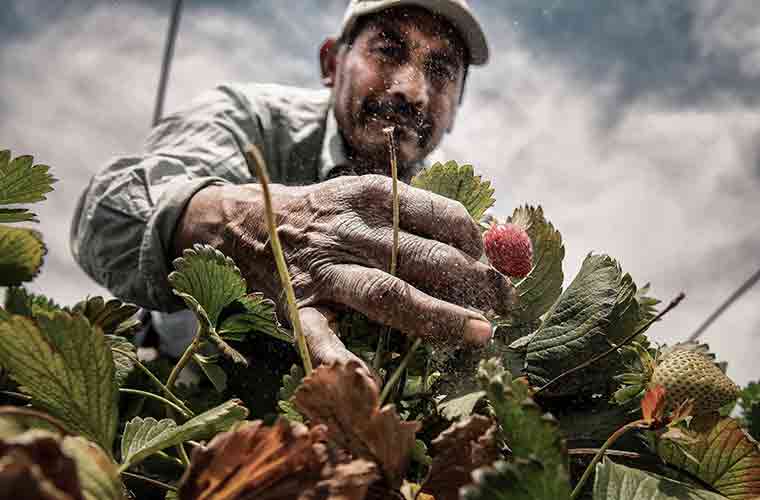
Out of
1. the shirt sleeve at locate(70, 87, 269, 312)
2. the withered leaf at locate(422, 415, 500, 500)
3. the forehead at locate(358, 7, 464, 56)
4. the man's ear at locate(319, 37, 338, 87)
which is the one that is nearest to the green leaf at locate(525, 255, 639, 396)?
the withered leaf at locate(422, 415, 500, 500)

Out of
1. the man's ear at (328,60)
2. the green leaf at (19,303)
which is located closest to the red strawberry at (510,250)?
the green leaf at (19,303)

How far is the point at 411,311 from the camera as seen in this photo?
1.06ft

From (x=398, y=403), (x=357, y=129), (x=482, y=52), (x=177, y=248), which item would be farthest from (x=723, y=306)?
(x=398, y=403)

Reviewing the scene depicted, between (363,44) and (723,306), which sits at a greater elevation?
(363,44)

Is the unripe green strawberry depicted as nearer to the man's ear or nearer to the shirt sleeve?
the shirt sleeve

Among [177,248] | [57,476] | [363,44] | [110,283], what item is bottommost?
[110,283]

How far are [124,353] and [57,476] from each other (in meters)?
0.17

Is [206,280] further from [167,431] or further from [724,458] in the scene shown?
[724,458]

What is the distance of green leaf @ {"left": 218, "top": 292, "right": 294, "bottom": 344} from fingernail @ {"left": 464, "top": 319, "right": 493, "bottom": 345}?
9 centimetres

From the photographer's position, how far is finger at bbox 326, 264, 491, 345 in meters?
0.31

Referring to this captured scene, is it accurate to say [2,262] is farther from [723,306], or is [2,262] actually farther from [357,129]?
[723,306]

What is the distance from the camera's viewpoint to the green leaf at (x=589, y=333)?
30 centimetres

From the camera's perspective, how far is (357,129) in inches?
37.6

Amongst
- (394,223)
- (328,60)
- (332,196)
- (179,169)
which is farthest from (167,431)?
(328,60)
